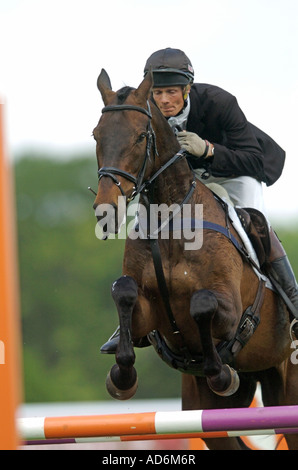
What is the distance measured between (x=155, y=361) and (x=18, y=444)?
35.1 m

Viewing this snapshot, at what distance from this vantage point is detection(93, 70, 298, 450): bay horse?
4.76 metres

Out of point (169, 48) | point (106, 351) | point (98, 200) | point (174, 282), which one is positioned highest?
point (169, 48)

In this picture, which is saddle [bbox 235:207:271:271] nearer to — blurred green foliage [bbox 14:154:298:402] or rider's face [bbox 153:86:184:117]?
rider's face [bbox 153:86:184:117]

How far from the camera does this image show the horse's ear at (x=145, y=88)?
498 cm

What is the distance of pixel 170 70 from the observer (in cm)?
536

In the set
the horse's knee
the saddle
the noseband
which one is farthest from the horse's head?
the saddle

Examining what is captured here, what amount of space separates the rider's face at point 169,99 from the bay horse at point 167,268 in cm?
33

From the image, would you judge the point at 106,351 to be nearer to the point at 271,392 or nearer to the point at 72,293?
the point at 271,392

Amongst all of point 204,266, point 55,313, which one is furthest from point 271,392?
point 55,313

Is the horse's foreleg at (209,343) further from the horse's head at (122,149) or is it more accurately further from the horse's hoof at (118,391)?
the horse's head at (122,149)

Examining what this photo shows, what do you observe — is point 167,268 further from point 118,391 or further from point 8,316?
point 8,316

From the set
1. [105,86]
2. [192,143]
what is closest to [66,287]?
[192,143]

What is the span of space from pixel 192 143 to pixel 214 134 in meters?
0.44

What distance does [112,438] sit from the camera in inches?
186
